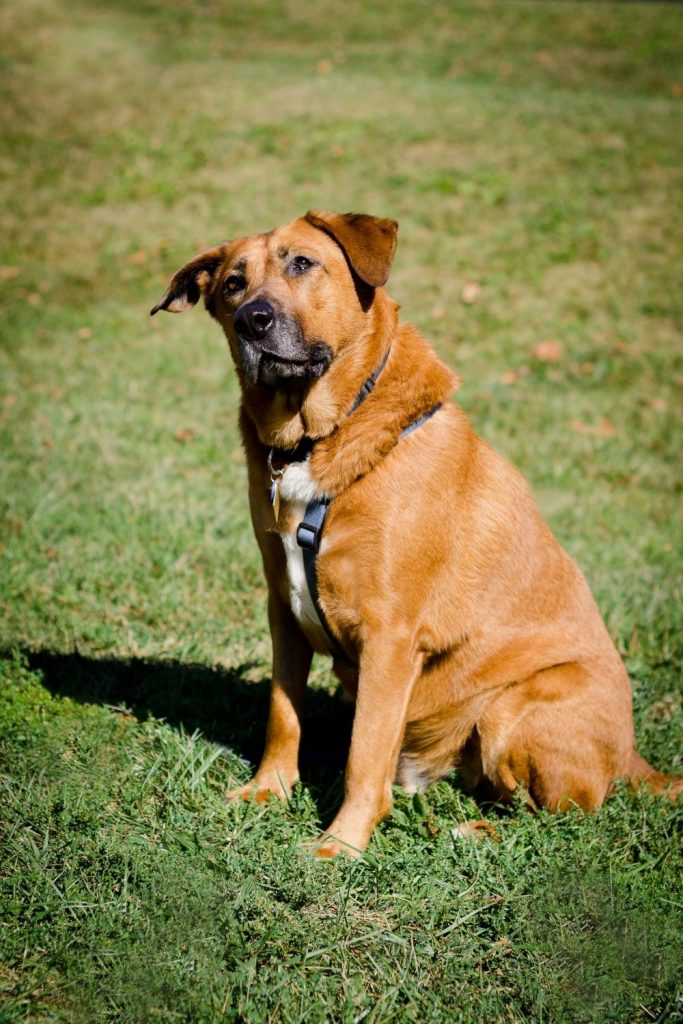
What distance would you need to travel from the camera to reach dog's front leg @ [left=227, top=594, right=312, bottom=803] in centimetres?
348

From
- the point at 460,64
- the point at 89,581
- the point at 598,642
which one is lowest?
the point at 89,581

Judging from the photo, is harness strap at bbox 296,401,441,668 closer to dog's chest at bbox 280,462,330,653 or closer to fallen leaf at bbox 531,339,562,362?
dog's chest at bbox 280,462,330,653

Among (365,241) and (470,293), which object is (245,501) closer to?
(365,241)

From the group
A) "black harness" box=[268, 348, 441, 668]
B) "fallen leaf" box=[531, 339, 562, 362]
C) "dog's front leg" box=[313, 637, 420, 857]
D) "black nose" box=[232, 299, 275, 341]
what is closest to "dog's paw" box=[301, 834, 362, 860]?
"dog's front leg" box=[313, 637, 420, 857]

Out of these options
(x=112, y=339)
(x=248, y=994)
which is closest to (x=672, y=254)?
(x=112, y=339)

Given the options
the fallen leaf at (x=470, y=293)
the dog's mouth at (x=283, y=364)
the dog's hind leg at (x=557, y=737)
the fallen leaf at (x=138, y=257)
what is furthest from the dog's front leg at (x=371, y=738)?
the fallen leaf at (x=138, y=257)

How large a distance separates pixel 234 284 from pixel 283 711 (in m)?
1.70

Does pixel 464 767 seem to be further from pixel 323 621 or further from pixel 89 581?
pixel 89 581

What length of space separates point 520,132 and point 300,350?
11121 millimetres

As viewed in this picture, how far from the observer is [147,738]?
3.62 meters

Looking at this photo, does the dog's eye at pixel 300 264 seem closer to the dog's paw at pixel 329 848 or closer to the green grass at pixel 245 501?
the green grass at pixel 245 501

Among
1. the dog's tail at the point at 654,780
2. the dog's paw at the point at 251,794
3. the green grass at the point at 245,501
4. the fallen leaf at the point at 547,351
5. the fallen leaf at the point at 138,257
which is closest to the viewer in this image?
the green grass at the point at 245,501

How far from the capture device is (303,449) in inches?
130

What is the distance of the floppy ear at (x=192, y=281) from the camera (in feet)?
12.1
